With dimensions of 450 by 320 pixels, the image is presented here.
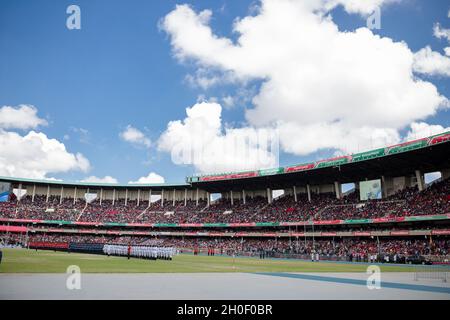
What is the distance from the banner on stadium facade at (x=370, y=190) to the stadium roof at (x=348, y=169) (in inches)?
71.2

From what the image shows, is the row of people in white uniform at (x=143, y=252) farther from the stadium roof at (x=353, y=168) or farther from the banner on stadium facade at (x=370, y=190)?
the banner on stadium facade at (x=370, y=190)

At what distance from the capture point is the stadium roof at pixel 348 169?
50.6 meters

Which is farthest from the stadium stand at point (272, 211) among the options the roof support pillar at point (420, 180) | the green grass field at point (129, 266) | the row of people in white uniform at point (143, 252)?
the green grass field at point (129, 266)

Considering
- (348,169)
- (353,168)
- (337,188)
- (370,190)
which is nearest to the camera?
→ (353,168)

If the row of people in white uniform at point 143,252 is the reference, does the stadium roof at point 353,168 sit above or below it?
above

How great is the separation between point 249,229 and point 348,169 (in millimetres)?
22412

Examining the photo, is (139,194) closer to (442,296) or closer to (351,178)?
(351,178)

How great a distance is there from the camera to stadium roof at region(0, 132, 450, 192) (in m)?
50.6

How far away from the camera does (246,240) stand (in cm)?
7369

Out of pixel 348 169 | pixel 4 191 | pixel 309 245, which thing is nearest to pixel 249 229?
pixel 309 245

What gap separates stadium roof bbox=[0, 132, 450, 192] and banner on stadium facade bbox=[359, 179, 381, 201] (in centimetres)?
181

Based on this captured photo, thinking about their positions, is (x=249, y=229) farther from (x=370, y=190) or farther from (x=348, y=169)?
(x=370, y=190)

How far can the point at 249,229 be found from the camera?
74062 millimetres
